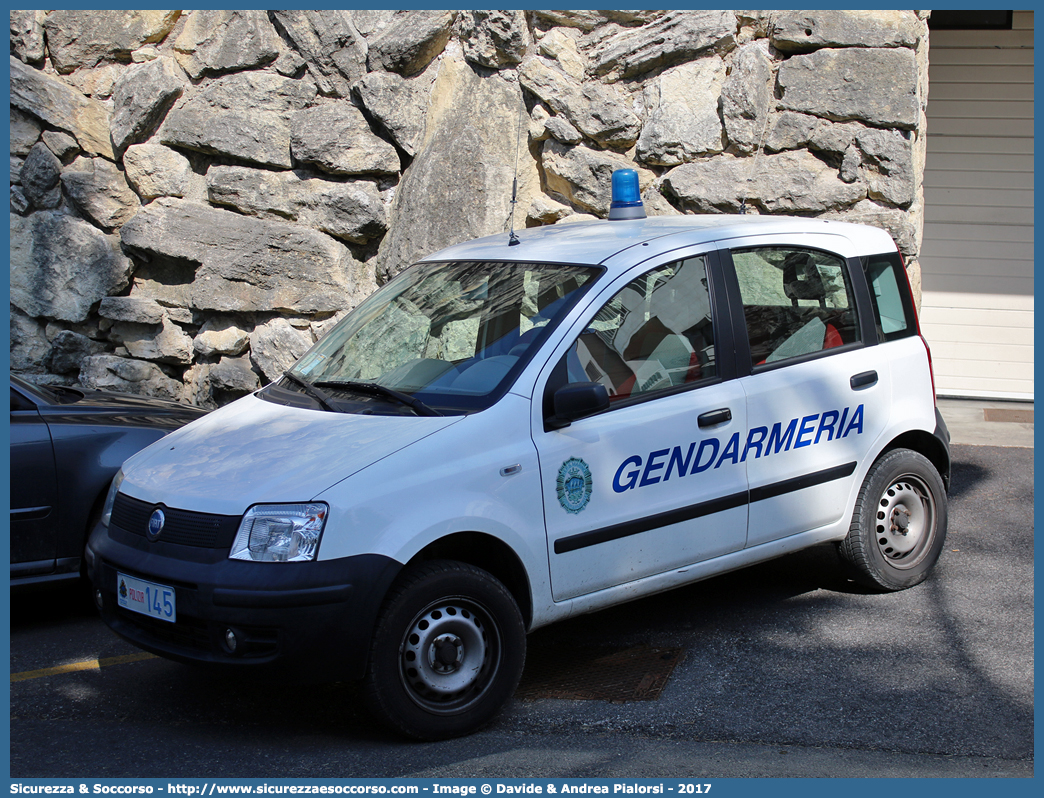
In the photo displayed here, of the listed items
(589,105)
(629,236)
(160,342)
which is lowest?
(160,342)

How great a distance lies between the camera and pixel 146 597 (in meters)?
3.59

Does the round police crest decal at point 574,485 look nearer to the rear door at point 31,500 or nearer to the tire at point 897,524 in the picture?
the tire at point 897,524

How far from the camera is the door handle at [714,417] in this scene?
13.8 ft

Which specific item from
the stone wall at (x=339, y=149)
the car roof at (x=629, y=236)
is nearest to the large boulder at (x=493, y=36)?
the stone wall at (x=339, y=149)

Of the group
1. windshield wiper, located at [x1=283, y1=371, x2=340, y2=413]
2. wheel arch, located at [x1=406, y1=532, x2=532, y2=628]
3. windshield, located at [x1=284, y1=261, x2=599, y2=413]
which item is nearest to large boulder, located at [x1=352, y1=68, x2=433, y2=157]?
windshield, located at [x1=284, y1=261, x2=599, y2=413]

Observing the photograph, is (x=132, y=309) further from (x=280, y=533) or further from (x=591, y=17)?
(x=280, y=533)

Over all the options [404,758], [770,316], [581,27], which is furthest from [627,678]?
[581,27]

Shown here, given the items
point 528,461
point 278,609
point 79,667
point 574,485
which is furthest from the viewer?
point 79,667

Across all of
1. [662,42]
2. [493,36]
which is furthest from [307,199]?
[662,42]

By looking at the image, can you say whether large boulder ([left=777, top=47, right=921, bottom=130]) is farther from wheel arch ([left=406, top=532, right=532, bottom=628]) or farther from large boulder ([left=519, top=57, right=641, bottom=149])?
wheel arch ([left=406, top=532, right=532, bottom=628])

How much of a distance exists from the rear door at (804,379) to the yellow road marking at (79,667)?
9.31 feet

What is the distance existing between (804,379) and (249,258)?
18.5ft

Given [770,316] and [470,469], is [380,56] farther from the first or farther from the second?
[470,469]

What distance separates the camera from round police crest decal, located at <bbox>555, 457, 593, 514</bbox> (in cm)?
385
